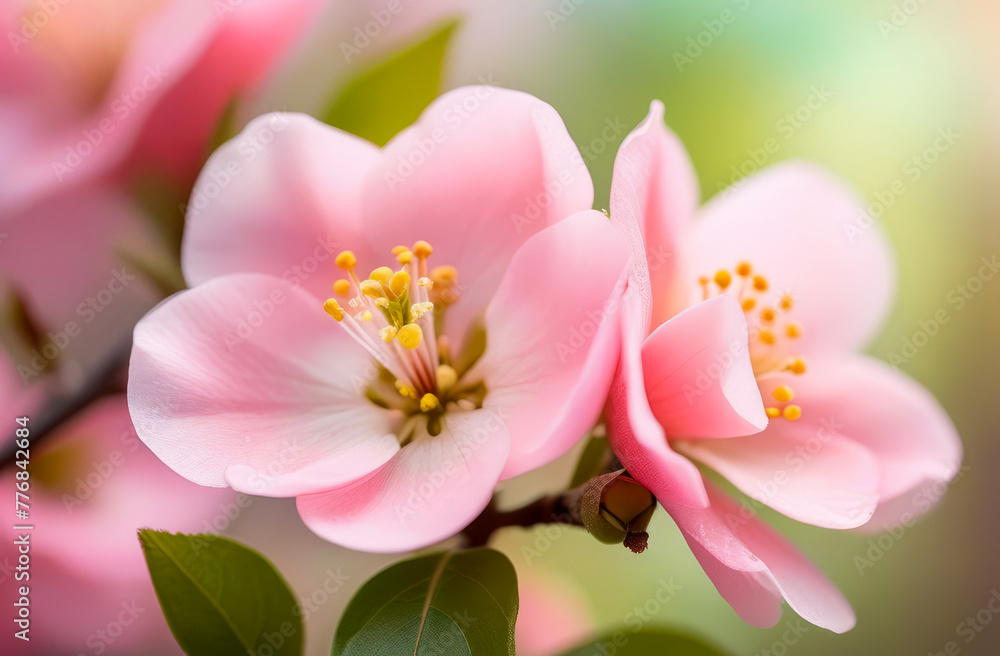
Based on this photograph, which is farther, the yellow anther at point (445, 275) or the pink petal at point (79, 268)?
the pink petal at point (79, 268)

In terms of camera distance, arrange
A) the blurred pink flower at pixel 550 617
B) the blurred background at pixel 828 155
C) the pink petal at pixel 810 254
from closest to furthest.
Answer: the pink petal at pixel 810 254
the blurred pink flower at pixel 550 617
the blurred background at pixel 828 155

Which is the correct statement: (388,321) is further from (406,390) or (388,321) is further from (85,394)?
A: (85,394)

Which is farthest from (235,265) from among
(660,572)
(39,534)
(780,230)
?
(660,572)

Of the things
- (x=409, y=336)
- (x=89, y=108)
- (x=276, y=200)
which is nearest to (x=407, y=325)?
(x=409, y=336)

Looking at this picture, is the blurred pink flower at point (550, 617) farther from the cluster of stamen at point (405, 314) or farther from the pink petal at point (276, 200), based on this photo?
the pink petal at point (276, 200)

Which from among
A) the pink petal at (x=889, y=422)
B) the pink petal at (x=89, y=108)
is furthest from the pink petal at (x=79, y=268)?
the pink petal at (x=889, y=422)
